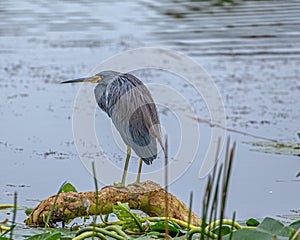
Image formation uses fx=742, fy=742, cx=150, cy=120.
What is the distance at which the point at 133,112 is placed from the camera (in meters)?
3.21

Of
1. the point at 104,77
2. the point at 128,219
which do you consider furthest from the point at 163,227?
the point at 104,77

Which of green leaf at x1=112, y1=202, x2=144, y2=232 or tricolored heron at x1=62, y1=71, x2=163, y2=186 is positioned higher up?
tricolored heron at x1=62, y1=71, x2=163, y2=186

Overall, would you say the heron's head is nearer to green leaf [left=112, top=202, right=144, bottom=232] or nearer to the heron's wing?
the heron's wing

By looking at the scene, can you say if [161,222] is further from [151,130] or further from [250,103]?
[250,103]

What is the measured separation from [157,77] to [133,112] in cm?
422

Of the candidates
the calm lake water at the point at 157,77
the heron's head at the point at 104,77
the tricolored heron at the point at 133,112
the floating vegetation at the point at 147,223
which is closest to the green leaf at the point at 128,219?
the floating vegetation at the point at 147,223

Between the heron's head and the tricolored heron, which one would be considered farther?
the heron's head

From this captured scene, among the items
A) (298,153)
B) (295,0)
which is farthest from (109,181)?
(295,0)

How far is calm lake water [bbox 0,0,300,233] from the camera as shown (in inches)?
167

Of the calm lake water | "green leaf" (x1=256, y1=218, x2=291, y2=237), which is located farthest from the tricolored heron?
"green leaf" (x1=256, y1=218, x2=291, y2=237)

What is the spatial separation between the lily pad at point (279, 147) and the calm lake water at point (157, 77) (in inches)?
1.9

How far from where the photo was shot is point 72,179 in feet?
14.1

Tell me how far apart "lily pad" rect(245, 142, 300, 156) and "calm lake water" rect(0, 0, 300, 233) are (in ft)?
0.16

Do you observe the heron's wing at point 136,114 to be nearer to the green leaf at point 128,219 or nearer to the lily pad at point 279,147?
the green leaf at point 128,219
